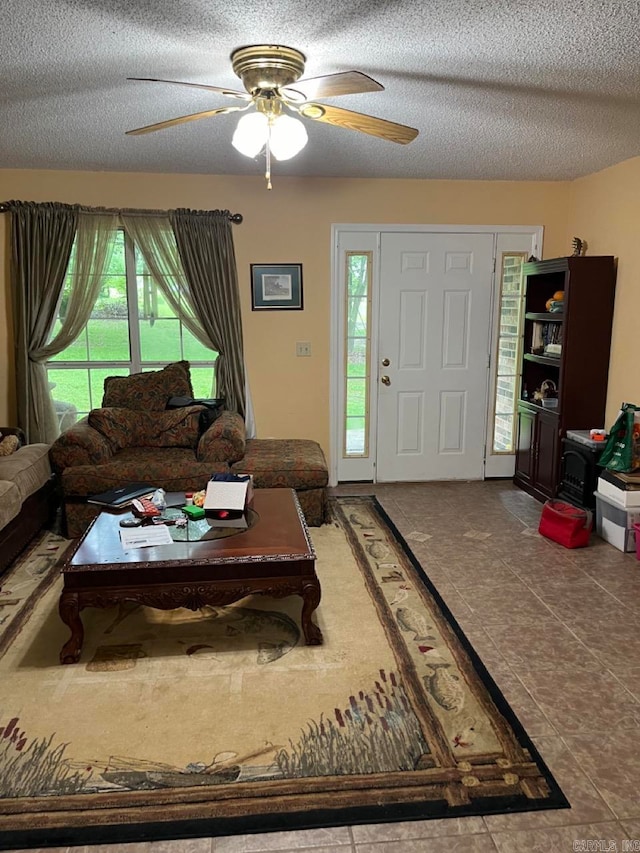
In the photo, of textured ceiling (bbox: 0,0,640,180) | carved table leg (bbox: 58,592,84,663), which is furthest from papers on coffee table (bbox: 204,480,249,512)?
textured ceiling (bbox: 0,0,640,180)

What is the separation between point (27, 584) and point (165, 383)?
1799mm

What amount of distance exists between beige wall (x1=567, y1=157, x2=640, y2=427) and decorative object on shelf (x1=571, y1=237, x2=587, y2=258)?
88mm

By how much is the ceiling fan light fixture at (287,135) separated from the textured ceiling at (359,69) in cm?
27

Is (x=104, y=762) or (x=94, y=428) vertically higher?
(x=94, y=428)

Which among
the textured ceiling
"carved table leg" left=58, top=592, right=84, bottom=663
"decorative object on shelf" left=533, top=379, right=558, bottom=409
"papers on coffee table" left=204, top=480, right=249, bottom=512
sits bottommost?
"carved table leg" left=58, top=592, right=84, bottom=663

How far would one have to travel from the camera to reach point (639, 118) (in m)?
3.23

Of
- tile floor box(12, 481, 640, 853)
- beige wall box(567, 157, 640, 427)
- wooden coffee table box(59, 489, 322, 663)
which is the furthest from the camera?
beige wall box(567, 157, 640, 427)

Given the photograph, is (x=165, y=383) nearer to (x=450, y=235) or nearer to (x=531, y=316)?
(x=450, y=235)

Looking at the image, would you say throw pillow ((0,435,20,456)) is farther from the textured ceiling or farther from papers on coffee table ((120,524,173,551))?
the textured ceiling

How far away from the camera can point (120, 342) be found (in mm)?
5000

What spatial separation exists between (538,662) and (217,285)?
350 cm

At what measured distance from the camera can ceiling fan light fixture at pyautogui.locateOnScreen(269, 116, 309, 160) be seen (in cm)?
254

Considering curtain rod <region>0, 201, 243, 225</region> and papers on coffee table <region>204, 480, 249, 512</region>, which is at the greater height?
curtain rod <region>0, 201, 243, 225</region>

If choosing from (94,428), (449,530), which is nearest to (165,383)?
(94,428)
